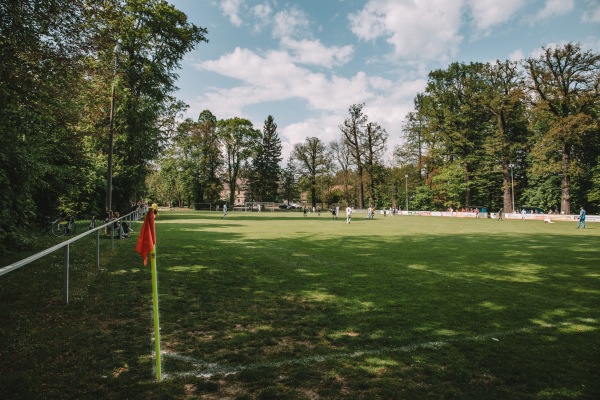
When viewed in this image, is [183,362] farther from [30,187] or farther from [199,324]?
[30,187]

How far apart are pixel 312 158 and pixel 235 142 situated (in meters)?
21.3

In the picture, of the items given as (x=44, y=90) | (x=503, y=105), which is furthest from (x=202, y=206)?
(x=44, y=90)

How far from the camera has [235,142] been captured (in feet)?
263

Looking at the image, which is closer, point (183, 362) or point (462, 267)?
point (183, 362)

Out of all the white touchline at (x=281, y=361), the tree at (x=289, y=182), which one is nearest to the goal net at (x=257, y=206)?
the tree at (x=289, y=182)

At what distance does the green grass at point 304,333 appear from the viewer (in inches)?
140

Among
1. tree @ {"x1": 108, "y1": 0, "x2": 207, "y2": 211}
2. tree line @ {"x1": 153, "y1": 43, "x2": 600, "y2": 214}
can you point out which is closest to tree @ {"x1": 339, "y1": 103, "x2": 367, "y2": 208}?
tree line @ {"x1": 153, "y1": 43, "x2": 600, "y2": 214}

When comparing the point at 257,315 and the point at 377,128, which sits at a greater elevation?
the point at 377,128

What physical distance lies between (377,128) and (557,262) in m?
60.5

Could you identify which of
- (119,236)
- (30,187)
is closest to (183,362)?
(30,187)

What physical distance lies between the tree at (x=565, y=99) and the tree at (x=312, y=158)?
5260cm

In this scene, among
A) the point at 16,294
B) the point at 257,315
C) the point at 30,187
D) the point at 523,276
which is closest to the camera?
the point at 257,315

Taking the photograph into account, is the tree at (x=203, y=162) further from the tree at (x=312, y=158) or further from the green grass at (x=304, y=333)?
the green grass at (x=304, y=333)

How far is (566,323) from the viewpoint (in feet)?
18.1
